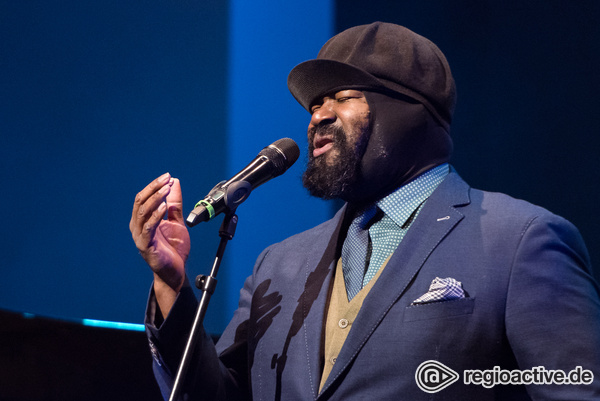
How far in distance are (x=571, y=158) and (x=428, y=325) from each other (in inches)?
40.2

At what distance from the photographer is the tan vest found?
4.99 feet

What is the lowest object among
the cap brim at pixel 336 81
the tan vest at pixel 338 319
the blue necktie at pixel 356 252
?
the tan vest at pixel 338 319

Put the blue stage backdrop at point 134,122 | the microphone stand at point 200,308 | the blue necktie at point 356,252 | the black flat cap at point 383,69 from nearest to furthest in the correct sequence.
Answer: the microphone stand at point 200,308 → the blue necktie at point 356,252 → the black flat cap at point 383,69 → the blue stage backdrop at point 134,122

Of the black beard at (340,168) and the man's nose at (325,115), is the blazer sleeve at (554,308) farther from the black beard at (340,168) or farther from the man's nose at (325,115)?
the man's nose at (325,115)

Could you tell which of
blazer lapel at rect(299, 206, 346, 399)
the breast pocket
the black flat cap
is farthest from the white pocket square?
the black flat cap

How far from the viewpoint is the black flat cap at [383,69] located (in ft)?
5.65

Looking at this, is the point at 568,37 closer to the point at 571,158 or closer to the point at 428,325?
the point at 571,158

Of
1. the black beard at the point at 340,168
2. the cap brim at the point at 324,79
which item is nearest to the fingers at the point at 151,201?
the black beard at the point at 340,168

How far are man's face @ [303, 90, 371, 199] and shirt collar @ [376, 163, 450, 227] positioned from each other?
11 centimetres

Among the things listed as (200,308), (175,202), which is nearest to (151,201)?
(175,202)

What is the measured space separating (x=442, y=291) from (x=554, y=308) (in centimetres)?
23

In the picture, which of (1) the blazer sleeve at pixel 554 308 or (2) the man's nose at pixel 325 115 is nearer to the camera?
(1) the blazer sleeve at pixel 554 308

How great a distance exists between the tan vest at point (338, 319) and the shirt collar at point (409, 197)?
14cm

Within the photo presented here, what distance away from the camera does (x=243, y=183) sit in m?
1.39
